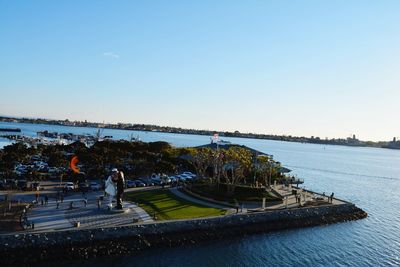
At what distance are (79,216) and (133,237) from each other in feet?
19.2

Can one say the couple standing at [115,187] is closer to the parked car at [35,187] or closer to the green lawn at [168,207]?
the green lawn at [168,207]

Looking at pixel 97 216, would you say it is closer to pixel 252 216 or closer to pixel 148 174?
pixel 252 216

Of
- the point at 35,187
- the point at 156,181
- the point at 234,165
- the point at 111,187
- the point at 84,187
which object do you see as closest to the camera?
the point at 111,187

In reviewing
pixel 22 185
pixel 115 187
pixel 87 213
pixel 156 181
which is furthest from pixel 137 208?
pixel 156 181

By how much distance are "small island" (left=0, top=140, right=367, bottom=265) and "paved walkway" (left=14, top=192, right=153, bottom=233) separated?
79 millimetres

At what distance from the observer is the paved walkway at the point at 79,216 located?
106 feet

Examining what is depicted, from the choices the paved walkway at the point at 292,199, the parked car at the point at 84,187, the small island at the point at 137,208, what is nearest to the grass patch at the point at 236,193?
the small island at the point at 137,208

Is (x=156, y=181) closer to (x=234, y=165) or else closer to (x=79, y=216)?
(x=234, y=165)

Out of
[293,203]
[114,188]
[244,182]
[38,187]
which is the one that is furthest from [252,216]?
[38,187]

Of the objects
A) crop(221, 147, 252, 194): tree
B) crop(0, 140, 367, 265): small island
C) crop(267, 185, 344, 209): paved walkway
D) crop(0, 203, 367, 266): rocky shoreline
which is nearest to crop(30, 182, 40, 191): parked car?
crop(0, 140, 367, 265): small island

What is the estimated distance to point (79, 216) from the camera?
35438mm

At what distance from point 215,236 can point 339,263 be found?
11099 mm

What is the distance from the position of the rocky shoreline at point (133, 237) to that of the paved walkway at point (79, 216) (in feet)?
3.42

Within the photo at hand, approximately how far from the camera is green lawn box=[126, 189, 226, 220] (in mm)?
38688
